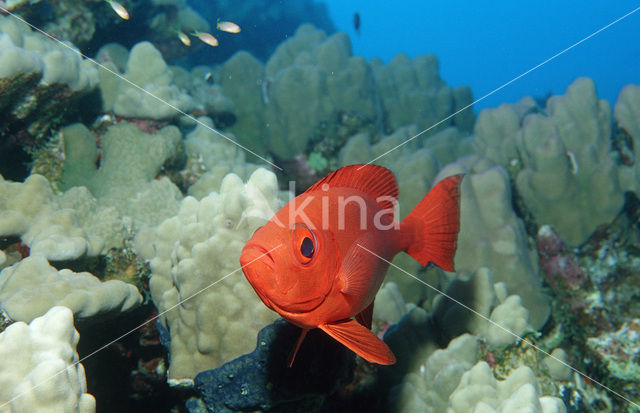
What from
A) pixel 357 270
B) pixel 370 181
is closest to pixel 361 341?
pixel 357 270

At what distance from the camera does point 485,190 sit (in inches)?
174

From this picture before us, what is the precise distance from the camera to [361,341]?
5.34ft

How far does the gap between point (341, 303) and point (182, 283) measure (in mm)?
1338

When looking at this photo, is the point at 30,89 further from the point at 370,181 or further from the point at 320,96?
the point at 320,96

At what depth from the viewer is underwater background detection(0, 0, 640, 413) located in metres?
2.26

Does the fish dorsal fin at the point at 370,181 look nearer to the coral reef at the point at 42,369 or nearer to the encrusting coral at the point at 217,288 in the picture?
the encrusting coral at the point at 217,288

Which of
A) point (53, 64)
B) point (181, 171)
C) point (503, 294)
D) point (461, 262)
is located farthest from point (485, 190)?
point (53, 64)

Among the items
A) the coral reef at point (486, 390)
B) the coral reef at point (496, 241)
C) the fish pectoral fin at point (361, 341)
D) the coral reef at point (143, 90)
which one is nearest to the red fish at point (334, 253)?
the fish pectoral fin at point (361, 341)

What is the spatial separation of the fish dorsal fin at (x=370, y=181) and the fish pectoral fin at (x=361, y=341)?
0.76 metres

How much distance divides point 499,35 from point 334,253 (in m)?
129

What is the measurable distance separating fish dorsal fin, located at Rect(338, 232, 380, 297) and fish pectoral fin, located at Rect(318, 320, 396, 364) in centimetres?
16

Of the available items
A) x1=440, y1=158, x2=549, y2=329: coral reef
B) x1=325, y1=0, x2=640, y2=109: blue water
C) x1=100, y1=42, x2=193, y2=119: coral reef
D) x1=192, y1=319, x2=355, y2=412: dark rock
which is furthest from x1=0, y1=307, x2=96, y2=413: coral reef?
x1=325, y1=0, x2=640, y2=109: blue water

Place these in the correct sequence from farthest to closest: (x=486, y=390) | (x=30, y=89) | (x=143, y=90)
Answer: (x=143, y=90)
(x=30, y=89)
(x=486, y=390)

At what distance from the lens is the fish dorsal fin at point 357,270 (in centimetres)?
169
